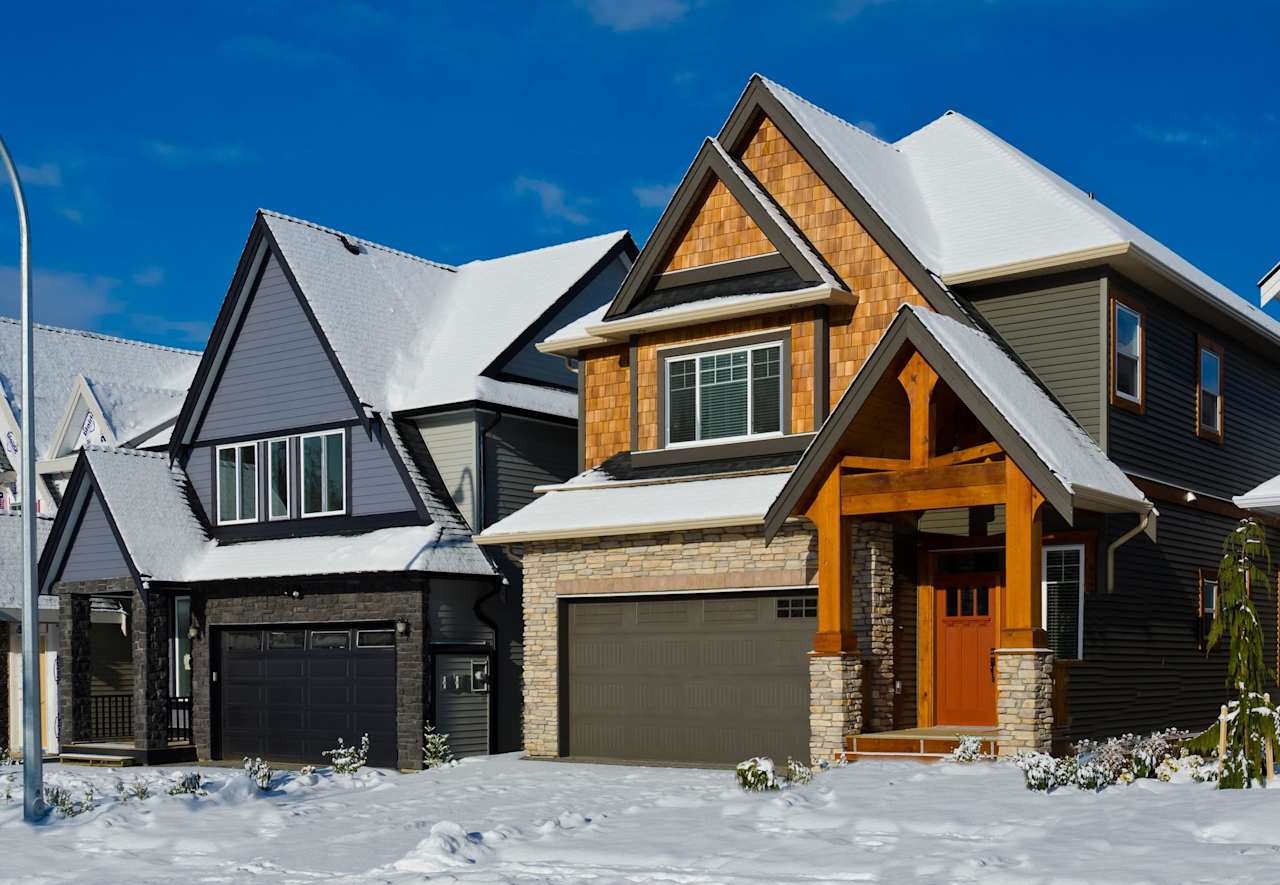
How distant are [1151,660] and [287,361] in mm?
15313

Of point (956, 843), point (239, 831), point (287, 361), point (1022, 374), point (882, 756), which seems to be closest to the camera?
point (956, 843)

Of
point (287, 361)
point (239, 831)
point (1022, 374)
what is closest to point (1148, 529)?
point (1022, 374)

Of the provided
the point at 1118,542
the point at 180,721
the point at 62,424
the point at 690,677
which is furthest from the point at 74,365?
the point at 1118,542

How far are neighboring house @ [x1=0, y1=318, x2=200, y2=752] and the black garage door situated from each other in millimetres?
4447

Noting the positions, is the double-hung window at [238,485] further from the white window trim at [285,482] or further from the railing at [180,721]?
the railing at [180,721]

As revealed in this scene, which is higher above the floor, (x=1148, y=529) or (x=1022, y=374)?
(x=1022, y=374)

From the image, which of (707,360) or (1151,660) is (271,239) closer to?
(707,360)

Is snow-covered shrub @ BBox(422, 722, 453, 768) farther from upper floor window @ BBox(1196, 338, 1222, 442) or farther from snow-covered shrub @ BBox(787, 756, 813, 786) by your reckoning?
upper floor window @ BBox(1196, 338, 1222, 442)

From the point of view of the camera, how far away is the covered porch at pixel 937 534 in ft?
59.2

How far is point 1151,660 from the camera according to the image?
72.7 feet

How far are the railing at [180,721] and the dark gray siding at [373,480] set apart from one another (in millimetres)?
4766

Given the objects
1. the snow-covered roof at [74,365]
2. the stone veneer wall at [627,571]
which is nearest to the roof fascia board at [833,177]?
the stone veneer wall at [627,571]

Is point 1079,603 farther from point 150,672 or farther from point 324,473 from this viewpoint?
point 150,672

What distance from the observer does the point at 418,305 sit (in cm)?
3045
